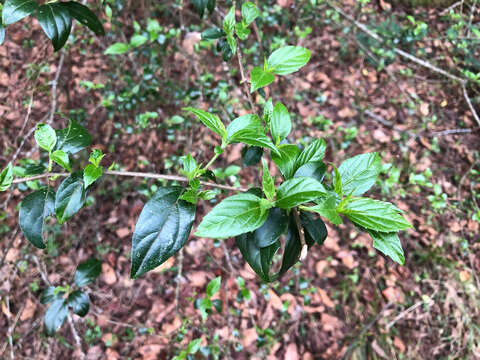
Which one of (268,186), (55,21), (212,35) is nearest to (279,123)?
(268,186)

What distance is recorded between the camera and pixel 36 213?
854 millimetres

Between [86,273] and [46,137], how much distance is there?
88cm

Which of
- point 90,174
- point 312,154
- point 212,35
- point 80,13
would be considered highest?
point 80,13

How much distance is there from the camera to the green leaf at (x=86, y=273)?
1535 millimetres

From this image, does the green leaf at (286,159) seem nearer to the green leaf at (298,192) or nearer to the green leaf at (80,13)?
the green leaf at (298,192)

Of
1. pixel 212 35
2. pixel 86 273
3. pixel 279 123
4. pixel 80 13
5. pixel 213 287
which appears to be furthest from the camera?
pixel 86 273

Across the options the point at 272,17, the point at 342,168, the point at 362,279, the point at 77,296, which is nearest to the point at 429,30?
the point at 272,17

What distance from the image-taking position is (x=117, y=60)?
8.00 feet

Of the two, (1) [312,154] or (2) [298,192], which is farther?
(1) [312,154]

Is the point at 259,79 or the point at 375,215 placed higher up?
the point at 259,79

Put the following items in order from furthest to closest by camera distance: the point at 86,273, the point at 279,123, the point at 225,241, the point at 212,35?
the point at 225,241
the point at 86,273
the point at 212,35
the point at 279,123

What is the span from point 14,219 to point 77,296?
111cm

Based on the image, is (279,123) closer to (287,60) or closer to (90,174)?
(287,60)

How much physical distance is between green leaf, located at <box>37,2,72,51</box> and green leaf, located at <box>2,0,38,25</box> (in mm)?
29
